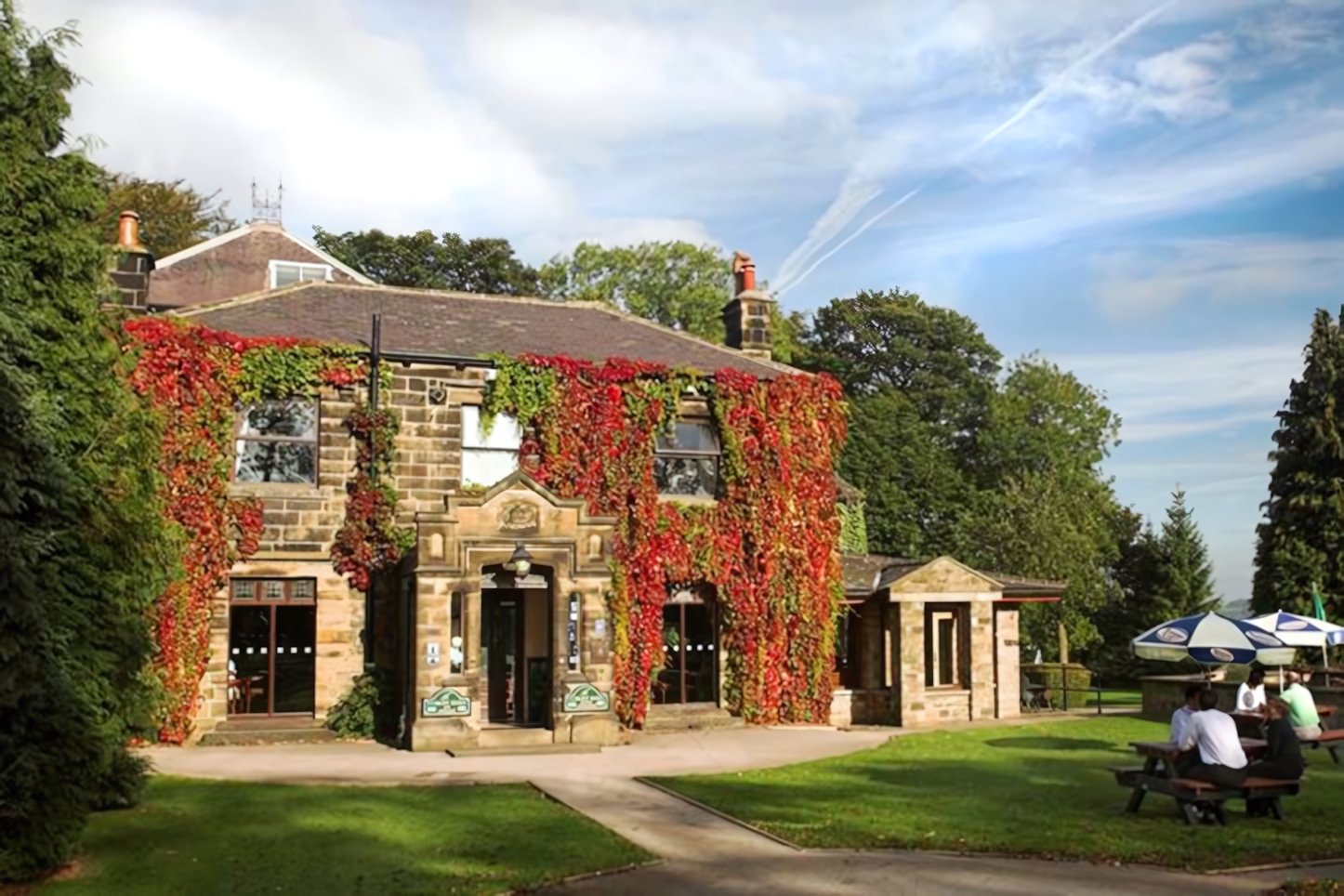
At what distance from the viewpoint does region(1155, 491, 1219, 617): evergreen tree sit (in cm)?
4212

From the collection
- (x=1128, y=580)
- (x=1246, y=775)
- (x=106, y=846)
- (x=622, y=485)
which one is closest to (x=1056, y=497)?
(x=1128, y=580)

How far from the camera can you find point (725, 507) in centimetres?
2419

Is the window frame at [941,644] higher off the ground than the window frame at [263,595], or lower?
lower

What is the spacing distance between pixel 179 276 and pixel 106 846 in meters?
29.9

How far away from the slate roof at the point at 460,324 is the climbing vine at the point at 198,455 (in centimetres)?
76

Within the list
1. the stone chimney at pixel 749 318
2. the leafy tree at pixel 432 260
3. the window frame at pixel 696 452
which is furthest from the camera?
the leafy tree at pixel 432 260

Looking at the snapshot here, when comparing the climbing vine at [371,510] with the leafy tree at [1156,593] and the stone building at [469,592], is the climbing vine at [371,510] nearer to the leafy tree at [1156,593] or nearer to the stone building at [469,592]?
the stone building at [469,592]

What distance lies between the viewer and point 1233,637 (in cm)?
1834

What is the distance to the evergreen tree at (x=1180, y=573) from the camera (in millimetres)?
42125

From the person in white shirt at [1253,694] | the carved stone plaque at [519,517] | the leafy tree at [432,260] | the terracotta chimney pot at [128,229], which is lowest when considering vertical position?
the person in white shirt at [1253,694]

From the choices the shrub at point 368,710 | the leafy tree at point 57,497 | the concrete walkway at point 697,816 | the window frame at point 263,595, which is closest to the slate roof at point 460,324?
the window frame at point 263,595

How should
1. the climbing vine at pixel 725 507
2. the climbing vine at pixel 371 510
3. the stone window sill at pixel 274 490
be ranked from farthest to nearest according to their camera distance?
the climbing vine at pixel 725 507
the climbing vine at pixel 371 510
the stone window sill at pixel 274 490

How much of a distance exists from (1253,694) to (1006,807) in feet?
18.9

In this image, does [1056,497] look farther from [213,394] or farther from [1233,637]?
[213,394]
